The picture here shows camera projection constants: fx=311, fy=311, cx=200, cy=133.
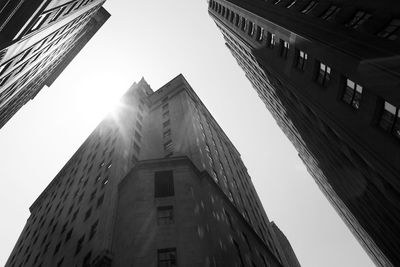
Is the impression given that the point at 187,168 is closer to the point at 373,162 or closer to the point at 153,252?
the point at 153,252

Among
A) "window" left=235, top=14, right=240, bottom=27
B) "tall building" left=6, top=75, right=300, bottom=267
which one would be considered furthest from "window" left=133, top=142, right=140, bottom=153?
"window" left=235, top=14, right=240, bottom=27

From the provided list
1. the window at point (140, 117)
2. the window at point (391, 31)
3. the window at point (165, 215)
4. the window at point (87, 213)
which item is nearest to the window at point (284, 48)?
the window at point (391, 31)

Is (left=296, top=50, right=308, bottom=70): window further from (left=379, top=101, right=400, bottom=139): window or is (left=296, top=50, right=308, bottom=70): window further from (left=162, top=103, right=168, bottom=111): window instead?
(left=162, top=103, right=168, bottom=111): window

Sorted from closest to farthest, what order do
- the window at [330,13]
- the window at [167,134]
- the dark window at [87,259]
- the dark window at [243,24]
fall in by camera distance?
the window at [330,13]
the dark window at [87,259]
the dark window at [243,24]
the window at [167,134]

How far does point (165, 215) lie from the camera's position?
28.2m

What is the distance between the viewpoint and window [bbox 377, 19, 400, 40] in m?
19.4

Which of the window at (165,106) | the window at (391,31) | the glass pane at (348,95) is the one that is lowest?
the glass pane at (348,95)

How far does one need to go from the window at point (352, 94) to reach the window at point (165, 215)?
17288mm

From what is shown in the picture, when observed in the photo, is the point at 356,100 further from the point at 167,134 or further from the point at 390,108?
the point at 167,134

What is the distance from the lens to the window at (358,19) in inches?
841

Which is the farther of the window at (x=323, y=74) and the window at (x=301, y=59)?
the window at (x=301, y=59)

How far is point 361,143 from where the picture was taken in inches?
843

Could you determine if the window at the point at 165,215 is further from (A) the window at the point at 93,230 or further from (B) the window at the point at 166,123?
(B) the window at the point at 166,123

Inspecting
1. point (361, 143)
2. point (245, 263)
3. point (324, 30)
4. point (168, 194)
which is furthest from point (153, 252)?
point (324, 30)
